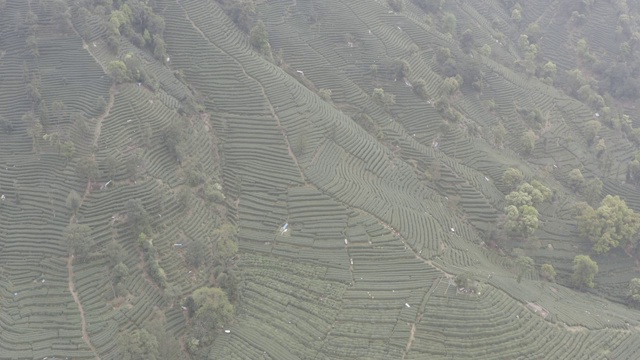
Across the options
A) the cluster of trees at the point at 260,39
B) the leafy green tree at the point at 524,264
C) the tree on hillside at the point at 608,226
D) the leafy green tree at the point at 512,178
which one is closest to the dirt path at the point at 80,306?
the cluster of trees at the point at 260,39

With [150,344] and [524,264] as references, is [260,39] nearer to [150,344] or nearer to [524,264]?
[524,264]

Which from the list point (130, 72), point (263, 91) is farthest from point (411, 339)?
point (130, 72)

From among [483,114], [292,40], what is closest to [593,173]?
[483,114]

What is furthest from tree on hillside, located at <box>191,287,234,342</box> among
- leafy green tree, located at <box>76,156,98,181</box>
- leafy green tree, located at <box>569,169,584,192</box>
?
leafy green tree, located at <box>569,169,584,192</box>

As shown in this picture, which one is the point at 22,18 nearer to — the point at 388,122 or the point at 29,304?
the point at 29,304

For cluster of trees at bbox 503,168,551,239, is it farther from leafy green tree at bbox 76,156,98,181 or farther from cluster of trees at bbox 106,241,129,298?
leafy green tree at bbox 76,156,98,181

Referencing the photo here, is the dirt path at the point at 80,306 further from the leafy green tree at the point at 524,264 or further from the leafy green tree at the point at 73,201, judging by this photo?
the leafy green tree at the point at 524,264

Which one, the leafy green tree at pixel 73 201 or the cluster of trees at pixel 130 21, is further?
the cluster of trees at pixel 130 21
